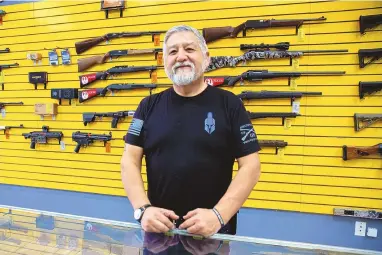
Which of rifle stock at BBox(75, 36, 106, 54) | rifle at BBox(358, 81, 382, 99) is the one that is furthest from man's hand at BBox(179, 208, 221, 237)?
rifle stock at BBox(75, 36, 106, 54)

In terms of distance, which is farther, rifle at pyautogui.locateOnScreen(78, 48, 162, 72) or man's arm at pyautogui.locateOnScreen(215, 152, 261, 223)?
rifle at pyautogui.locateOnScreen(78, 48, 162, 72)

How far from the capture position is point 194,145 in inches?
48.0

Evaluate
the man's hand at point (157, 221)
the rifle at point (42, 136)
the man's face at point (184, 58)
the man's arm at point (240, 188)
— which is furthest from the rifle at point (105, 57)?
the man's hand at point (157, 221)

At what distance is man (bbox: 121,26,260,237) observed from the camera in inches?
47.9

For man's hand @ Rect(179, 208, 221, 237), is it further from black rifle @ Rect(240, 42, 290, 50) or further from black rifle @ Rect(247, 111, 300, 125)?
black rifle @ Rect(240, 42, 290, 50)

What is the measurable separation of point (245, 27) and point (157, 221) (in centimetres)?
232

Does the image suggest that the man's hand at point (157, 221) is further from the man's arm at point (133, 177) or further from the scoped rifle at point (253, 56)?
the scoped rifle at point (253, 56)

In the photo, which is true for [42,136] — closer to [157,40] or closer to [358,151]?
[157,40]

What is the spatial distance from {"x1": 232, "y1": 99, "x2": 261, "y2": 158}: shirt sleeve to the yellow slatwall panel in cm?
161

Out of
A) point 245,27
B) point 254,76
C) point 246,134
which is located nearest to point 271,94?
point 254,76

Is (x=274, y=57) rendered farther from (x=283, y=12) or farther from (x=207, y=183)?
(x=207, y=183)

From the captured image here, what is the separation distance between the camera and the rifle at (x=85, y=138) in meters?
3.26

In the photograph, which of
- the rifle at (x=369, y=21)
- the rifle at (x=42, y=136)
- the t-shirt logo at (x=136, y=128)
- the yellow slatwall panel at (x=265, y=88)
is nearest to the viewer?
the t-shirt logo at (x=136, y=128)

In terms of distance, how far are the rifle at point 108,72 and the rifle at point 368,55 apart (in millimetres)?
2089
